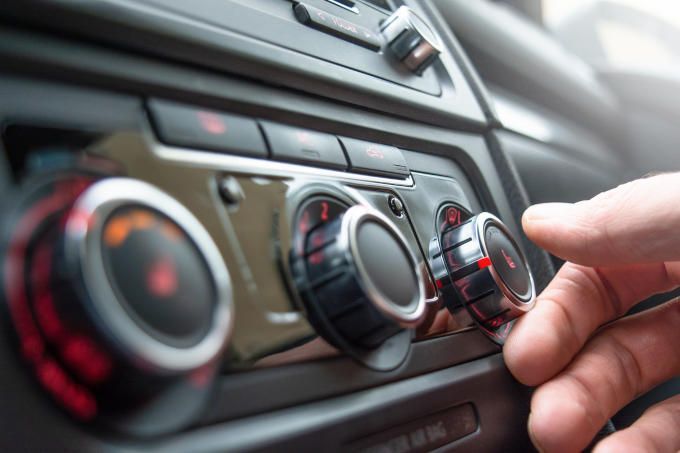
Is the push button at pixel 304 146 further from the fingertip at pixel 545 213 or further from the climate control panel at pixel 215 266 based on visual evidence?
the fingertip at pixel 545 213

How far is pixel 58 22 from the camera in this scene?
0.93 ft

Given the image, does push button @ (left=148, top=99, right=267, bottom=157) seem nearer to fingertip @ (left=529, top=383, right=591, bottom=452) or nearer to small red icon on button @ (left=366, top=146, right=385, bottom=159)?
small red icon on button @ (left=366, top=146, right=385, bottom=159)

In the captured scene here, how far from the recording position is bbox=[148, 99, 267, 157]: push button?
311 mm

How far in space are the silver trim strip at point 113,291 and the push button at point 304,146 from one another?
0.41 feet

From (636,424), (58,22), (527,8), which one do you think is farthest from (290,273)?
(527,8)

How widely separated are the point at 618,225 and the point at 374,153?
211mm

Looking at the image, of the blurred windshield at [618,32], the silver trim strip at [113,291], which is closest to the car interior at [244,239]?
the silver trim strip at [113,291]

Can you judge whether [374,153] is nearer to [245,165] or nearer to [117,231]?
[245,165]

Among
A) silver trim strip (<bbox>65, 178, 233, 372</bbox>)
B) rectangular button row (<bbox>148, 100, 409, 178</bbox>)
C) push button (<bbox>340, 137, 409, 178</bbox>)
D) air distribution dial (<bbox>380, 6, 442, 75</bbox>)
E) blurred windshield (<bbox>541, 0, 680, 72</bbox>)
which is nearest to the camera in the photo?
silver trim strip (<bbox>65, 178, 233, 372</bbox>)

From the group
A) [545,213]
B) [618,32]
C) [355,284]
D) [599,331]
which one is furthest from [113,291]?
[618,32]

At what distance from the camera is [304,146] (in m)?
0.38

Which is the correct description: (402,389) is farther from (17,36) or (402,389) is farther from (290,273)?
(17,36)

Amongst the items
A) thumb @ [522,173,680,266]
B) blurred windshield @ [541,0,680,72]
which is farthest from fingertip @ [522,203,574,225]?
blurred windshield @ [541,0,680,72]

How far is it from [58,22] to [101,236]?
0.13 meters
